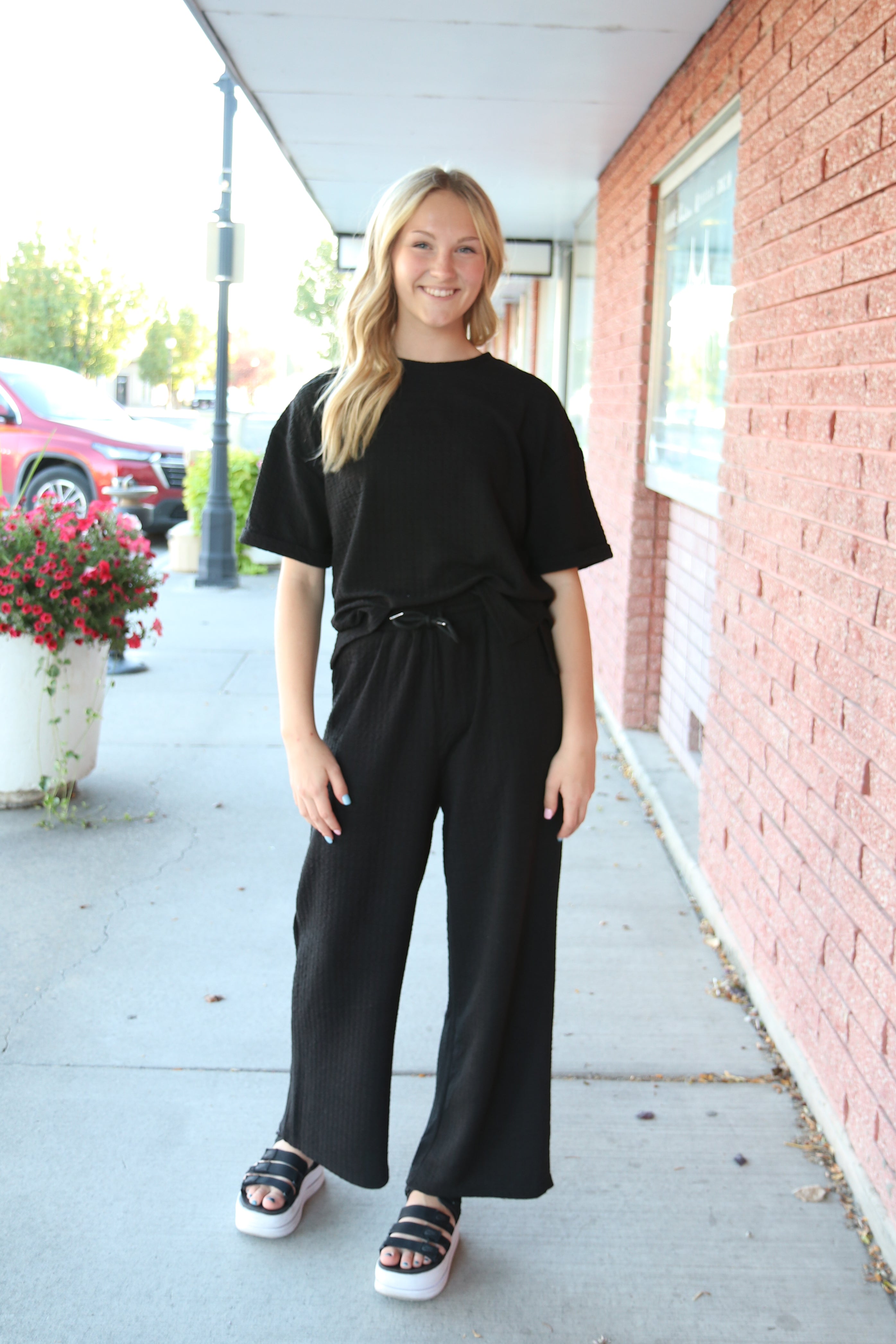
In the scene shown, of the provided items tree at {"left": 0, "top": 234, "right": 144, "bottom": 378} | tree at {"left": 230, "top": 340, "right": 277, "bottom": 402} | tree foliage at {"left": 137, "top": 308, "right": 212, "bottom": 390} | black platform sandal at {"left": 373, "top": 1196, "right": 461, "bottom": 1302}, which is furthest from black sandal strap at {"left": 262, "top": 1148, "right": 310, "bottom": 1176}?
tree at {"left": 230, "top": 340, "right": 277, "bottom": 402}

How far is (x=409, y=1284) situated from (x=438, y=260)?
181 cm

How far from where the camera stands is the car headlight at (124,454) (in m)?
13.7

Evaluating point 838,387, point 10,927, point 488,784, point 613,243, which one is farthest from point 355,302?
point 613,243

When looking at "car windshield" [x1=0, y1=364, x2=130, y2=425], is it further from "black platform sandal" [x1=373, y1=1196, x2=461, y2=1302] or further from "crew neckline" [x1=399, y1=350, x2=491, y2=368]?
"black platform sandal" [x1=373, y1=1196, x2=461, y2=1302]

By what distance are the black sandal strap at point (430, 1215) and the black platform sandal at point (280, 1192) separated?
0.23m

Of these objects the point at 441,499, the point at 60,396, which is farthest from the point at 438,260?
the point at 60,396

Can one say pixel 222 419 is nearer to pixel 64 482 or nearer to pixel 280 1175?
pixel 64 482

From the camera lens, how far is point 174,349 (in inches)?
2173

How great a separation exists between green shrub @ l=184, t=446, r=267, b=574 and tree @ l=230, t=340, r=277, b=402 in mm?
70904

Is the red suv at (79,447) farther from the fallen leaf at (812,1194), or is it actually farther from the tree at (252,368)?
the tree at (252,368)

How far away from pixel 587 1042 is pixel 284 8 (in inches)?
140

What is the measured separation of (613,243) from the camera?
22.6 feet

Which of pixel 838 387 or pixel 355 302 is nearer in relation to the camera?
pixel 355 302

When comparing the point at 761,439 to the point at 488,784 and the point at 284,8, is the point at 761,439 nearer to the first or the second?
the point at 488,784
